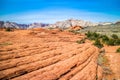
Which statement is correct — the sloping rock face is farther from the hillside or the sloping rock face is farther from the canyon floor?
the hillside

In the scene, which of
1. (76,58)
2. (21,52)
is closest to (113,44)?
Result: (76,58)

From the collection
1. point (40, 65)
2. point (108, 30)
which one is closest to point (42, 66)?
point (40, 65)

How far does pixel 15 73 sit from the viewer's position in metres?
11.9

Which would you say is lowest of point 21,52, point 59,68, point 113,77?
point 113,77

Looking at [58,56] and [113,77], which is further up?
[58,56]

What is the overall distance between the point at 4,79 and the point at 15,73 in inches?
40.5

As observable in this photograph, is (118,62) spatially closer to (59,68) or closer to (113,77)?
(113,77)

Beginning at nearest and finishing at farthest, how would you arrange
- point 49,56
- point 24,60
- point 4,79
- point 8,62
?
point 4,79 → point 8,62 → point 24,60 → point 49,56

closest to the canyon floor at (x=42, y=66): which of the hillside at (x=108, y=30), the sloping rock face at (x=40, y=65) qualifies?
the sloping rock face at (x=40, y=65)

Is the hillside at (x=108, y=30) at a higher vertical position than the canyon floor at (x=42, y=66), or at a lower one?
higher

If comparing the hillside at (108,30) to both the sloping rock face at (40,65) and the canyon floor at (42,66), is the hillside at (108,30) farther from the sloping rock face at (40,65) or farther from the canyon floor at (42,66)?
the sloping rock face at (40,65)

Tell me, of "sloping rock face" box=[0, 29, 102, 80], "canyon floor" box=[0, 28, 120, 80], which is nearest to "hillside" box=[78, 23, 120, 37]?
"canyon floor" box=[0, 28, 120, 80]

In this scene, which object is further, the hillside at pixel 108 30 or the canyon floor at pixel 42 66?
the hillside at pixel 108 30

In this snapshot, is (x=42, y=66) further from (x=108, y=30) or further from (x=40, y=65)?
(x=108, y=30)
